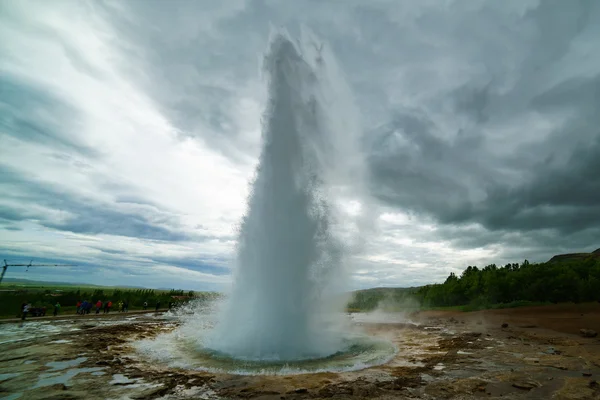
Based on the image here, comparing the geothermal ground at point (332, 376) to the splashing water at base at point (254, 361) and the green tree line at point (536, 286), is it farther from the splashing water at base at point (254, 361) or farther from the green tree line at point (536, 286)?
the green tree line at point (536, 286)

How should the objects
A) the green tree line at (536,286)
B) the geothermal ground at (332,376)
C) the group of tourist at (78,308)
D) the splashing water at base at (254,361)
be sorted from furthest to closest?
1. the green tree line at (536,286)
2. the group of tourist at (78,308)
3. the splashing water at base at (254,361)
4. the geothermal ground at (332,376)

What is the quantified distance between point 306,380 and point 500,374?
6.27 meters

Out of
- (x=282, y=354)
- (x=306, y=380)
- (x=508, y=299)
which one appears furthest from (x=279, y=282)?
(x=508, y=299)

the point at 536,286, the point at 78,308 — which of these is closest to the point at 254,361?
the point at 78,308

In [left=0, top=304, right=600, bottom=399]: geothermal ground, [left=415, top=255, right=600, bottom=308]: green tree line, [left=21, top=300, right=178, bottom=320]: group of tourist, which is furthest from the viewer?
[left=415, top=255, right=600, bottom=308]: green tree line

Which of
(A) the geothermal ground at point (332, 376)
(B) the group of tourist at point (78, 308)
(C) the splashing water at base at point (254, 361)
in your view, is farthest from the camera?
(B) the group of tourist at point (78, 308)

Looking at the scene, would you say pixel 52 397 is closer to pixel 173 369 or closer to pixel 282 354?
pixel 173 369

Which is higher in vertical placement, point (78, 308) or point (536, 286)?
point (536, 286)

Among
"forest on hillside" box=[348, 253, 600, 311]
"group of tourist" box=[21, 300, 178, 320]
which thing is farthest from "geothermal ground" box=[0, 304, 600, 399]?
"forest on hillside" box=[348, 253, 600, 311]

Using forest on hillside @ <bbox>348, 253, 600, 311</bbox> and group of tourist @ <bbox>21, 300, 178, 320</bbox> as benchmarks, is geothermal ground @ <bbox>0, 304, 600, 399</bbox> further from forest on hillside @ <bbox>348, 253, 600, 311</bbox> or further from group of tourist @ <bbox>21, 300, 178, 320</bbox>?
forest on hillside @ <bbox>348, 253, 600, 311</bbox>

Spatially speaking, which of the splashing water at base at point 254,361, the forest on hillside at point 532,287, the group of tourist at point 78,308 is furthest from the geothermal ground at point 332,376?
the forest on hillside at point 532,287

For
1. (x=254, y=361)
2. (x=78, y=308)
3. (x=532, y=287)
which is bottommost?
(x=254, y=361)

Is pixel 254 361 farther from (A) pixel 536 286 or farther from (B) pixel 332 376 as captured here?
(A) pixel 536 286

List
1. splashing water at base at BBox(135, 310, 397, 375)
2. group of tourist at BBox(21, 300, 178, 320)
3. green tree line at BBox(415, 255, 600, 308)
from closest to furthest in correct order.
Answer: splashing water at base at BBox(135, 310, 397, 375) < group of tourist at BBox(21, 300, 178, 320) < green tree line at BBox(415, 255, 600, 308)
